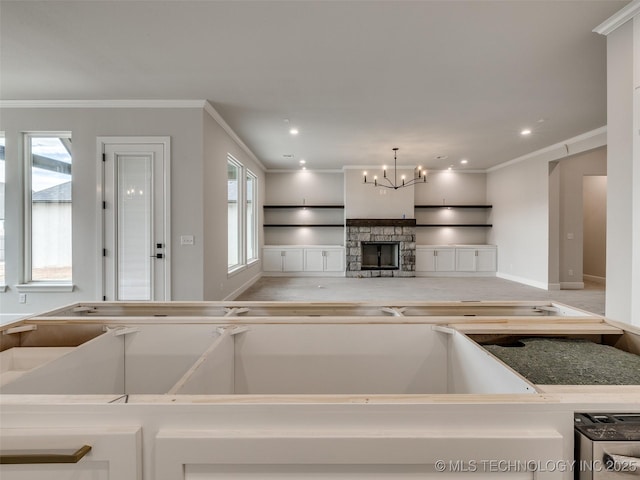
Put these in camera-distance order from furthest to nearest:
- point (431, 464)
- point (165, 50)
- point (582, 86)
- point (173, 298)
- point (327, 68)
→ point (173, 298) → point (582, 86) → point (327, 68) → point (165, 50) → point (431, 464)

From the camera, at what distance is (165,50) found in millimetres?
2953

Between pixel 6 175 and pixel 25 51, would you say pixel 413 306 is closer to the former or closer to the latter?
pixel 25 51

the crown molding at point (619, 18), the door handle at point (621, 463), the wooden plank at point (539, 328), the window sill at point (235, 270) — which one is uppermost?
the crown molding at point (619, 18)

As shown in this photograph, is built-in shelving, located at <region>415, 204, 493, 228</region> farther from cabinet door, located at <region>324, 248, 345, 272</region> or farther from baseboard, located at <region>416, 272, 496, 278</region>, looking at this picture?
cabinet door, located at <region>324, 248, 345, 272</region>

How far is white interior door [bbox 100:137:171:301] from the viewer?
4152 millimetres

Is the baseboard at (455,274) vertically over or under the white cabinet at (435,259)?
under

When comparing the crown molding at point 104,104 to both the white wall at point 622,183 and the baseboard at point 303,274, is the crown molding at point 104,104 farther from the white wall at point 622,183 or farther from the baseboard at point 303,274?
the baseboard at point 303,274

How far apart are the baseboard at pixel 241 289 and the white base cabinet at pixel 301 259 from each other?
52 centimetres

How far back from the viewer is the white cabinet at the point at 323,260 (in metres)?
8.51

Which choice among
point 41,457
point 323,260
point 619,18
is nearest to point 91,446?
point 41,457

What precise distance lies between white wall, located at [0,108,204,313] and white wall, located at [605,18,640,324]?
427 centimetres

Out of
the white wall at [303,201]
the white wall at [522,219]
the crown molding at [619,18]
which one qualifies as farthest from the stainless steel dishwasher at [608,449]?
the white wall at [303,201]

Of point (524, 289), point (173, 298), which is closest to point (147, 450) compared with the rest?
point (173, 298)

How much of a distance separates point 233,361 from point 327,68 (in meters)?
3.04
